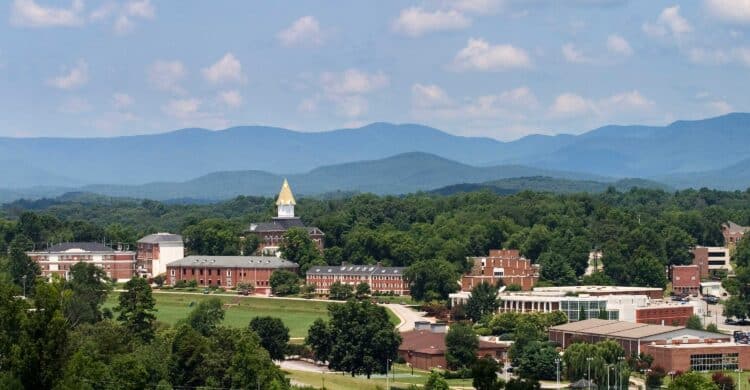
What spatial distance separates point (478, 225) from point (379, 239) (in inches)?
366

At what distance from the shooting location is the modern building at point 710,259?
417ft

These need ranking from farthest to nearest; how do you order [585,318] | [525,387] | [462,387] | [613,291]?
[613,291] < [585,318] < [462,387] < [525,387]

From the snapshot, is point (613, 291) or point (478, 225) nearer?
point (613, 291)

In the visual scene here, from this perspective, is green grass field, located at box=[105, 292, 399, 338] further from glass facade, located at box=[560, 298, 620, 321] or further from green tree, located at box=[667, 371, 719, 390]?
green tree, located at box=[667, 371, 719, 390]

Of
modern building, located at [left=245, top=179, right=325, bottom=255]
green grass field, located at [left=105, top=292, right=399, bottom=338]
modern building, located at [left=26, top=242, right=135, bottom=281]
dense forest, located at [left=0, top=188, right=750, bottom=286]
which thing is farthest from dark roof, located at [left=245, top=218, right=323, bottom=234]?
green grass field, located at [left=105, top=292, right=399, bottom=338]

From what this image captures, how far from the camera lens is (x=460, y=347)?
79.2m

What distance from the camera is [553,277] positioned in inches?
4609

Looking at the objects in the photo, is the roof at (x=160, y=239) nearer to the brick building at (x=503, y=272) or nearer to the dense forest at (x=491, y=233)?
the dense forest at (x=491, y=233)

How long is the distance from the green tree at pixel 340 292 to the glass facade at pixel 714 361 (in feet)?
114

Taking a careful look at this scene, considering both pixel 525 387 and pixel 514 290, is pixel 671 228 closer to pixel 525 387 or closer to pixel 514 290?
pixel 514 290

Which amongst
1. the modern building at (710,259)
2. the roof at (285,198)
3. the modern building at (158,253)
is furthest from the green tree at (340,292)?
the modern building at (710,259)

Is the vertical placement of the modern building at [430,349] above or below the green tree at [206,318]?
below

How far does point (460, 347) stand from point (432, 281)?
29.2 meters

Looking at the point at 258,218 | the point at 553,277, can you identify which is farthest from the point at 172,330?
the point at 258,218
